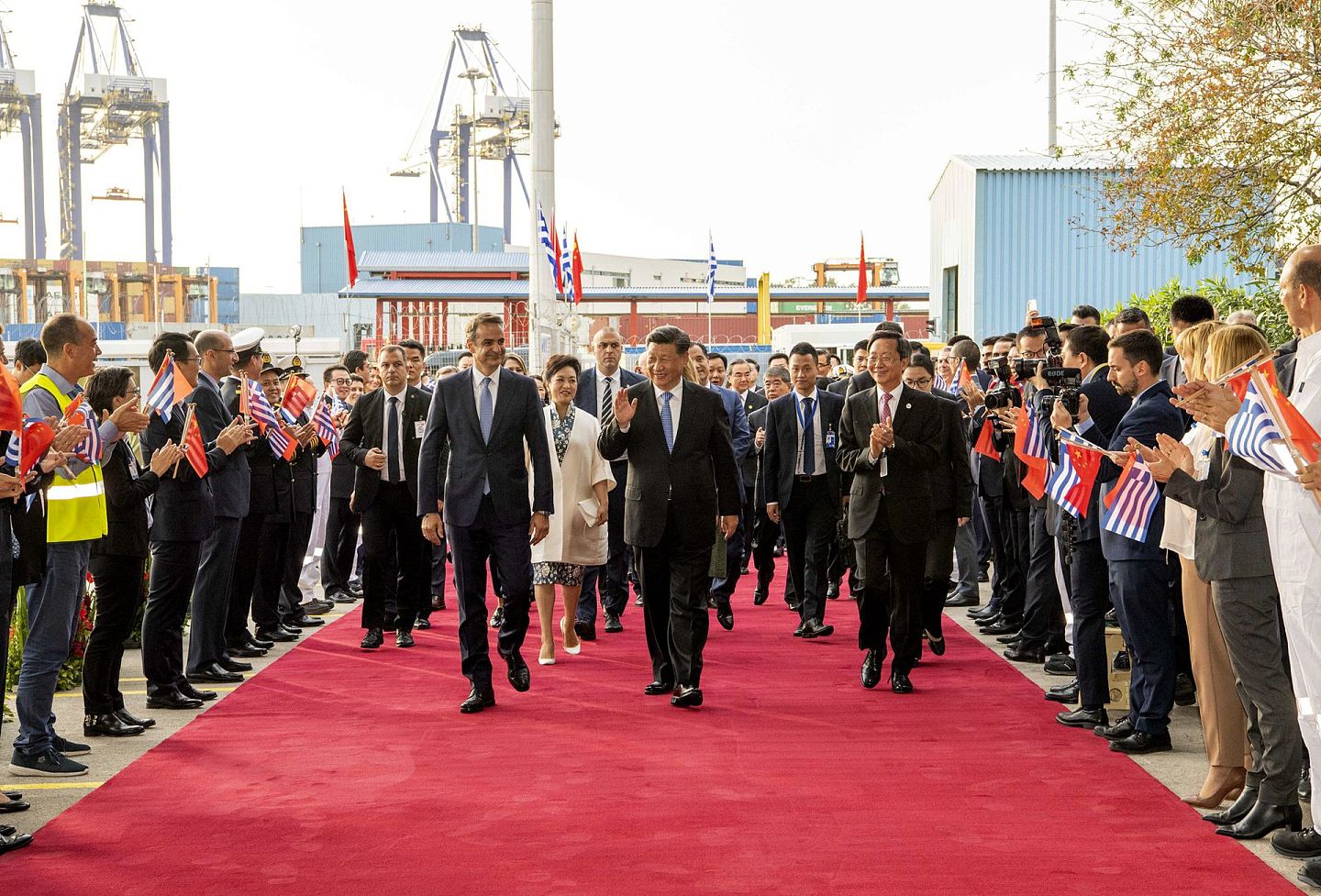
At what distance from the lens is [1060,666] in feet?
26.8

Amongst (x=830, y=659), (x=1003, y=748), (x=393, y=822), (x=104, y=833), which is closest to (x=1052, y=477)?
(x=1003, y=748)

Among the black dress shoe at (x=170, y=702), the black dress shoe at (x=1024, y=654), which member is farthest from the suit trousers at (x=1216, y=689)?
the black dress shoe at (x=170, y=702)

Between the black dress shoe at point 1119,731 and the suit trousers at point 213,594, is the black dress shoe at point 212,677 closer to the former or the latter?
the suit trousers at point 213,594

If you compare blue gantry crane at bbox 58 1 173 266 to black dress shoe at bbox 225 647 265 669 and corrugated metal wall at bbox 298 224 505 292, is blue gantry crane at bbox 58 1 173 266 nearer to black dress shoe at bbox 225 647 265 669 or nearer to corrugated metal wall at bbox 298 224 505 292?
corrugated metal wall at bbox 298 224 505 292

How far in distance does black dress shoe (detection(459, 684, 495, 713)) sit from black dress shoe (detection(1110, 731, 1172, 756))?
315cm

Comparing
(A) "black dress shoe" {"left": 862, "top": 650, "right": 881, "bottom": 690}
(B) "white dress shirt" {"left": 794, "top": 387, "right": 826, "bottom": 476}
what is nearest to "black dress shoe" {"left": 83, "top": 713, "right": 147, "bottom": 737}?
(A) "black dress shoe" {"left": 862, "top": 650, "right": 881, "bottom": 690}

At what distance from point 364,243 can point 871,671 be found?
369 feet

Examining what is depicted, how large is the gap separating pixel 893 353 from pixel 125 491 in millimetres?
4053

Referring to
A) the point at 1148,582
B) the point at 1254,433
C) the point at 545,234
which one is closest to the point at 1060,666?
the point at 1148,582

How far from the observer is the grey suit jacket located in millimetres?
4902

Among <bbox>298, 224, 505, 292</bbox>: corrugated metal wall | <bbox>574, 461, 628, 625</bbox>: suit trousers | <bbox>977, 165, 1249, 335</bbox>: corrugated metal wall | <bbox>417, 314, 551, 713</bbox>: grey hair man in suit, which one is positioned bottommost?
<bbox>574, 461, 628, 625</bbox>: suit trousers

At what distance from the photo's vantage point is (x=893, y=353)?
7699 mm

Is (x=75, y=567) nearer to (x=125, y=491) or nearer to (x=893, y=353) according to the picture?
(x=125, y=491)

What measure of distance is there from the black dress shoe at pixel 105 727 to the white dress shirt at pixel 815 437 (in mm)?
5029
